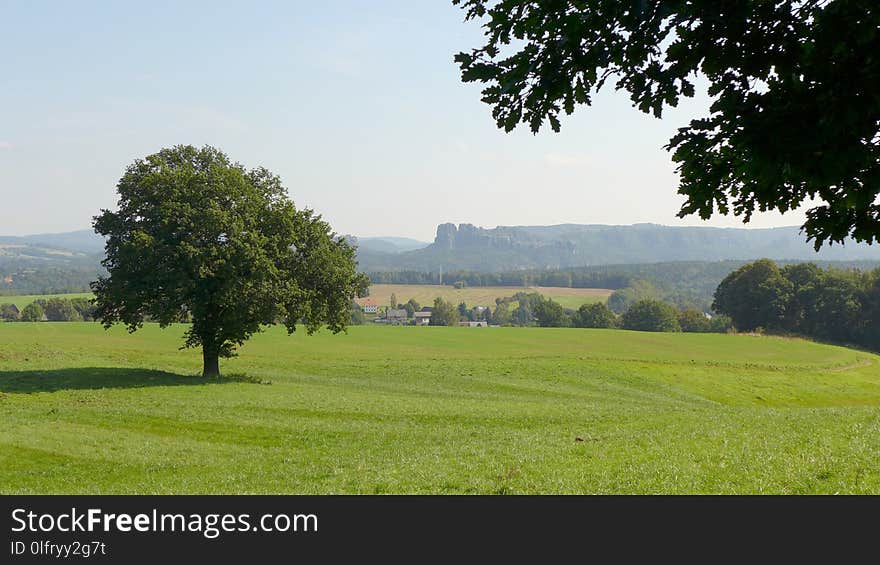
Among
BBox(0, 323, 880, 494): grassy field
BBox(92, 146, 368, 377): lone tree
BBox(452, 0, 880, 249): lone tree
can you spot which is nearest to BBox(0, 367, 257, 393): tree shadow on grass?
BBox(0, 323, 880, 494): grassy field

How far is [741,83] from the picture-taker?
8219 millimetres

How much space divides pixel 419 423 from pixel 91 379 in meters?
25.3

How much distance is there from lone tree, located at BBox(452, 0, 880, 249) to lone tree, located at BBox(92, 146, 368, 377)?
36118 millimetres

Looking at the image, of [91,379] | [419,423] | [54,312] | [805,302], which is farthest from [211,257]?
[54,312]

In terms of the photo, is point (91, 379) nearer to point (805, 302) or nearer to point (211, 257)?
point (211, 257)

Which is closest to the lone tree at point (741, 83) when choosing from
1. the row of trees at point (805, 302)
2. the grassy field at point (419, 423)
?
the grassy field at point (419, 423)

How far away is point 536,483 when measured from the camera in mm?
14773

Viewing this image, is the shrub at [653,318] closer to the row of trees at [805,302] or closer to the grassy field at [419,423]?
the row of trees at [805,302]

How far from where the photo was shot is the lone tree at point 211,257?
41875mm

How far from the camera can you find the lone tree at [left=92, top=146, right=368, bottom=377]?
41875 millimetres

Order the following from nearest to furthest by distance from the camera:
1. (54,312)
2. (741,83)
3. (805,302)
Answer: (741,83)
(805,302)
(54,312)

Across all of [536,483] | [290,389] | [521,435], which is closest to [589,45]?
[536,483]
